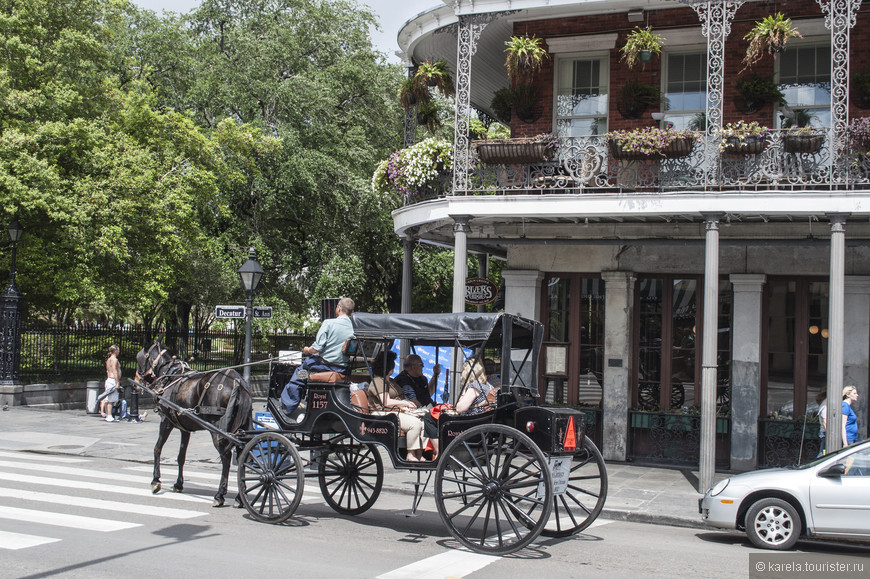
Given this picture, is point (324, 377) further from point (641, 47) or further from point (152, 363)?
point (641, 47)

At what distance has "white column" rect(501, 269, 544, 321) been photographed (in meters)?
16.5

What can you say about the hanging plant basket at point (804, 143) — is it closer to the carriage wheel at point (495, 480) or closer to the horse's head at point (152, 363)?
the carriage wheel at point (495, 480)

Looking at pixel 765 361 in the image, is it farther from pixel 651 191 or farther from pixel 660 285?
pixel 651 191

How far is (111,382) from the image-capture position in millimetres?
21688

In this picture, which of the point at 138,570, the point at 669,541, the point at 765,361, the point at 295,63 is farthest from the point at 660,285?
the point at 295,63

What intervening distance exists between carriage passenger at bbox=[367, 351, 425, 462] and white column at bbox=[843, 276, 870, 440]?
29.2ft

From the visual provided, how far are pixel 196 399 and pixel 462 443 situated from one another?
425cm

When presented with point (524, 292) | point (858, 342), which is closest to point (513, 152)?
point (524, 292)

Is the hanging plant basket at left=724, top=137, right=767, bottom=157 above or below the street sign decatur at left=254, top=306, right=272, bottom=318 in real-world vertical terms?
above

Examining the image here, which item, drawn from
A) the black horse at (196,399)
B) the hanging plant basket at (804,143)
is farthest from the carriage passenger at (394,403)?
the hanging plant basket at (804,143)

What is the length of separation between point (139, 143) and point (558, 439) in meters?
21.2

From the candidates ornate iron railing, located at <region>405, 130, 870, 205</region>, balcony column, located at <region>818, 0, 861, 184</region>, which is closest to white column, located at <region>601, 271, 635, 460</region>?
ornate iron railing, located at <region>405, 130, 870, 205</region>

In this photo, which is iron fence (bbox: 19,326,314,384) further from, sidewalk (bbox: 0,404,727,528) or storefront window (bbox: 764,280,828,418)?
storefront window (bbox: 764,280,828,418)

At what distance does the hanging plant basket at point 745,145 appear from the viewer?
13.0 m
